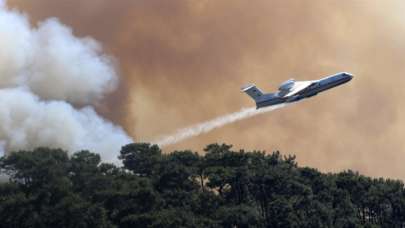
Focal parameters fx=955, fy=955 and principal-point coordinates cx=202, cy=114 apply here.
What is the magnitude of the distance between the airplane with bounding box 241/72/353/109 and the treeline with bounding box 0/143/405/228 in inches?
749

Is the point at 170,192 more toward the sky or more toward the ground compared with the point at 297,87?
more toward the ground

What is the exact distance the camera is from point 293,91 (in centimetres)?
16275

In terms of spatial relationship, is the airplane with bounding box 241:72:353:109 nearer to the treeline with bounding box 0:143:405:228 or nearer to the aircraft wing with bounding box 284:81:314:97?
the aircraft wing with bounding box 284:81:314:97

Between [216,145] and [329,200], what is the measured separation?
25.5m

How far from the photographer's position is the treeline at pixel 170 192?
14962 cm

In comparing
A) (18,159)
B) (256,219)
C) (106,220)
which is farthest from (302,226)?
(18,159)

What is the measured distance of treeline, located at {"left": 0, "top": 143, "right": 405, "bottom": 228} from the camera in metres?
150

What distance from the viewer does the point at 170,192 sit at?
6639 inches

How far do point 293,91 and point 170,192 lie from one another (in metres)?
28.2

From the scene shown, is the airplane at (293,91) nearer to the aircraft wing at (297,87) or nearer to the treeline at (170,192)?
the aircraft wing at (297,87)

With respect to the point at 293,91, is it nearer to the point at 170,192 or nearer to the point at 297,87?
the point at 297,87

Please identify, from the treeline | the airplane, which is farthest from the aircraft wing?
the treeline

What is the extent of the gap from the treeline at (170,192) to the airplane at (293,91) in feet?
62.4

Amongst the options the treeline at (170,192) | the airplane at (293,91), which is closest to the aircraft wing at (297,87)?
the airplane at (293,91)
